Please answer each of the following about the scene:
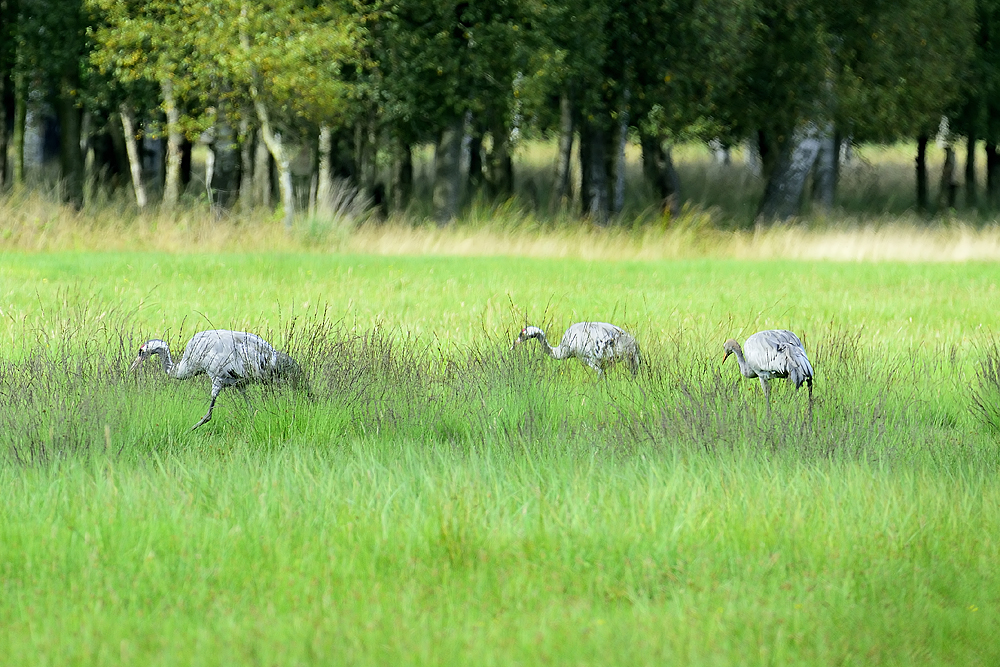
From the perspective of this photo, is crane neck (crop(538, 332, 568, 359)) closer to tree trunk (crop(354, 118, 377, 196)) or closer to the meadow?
the meadow

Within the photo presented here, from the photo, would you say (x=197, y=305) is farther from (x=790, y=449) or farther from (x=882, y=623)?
(x=882, y=623)

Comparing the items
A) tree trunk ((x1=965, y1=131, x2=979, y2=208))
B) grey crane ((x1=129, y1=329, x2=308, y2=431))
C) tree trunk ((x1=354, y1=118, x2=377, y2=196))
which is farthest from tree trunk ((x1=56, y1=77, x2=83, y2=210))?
tree trunk ((x1=965, y1=131, x2=979, y2=208))

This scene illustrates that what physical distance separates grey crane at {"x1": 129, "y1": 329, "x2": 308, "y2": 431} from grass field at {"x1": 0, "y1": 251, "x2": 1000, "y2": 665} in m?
0.15

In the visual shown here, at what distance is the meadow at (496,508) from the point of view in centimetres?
410

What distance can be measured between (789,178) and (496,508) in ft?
83.3

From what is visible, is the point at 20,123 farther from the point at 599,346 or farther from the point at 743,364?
the point at 743,364

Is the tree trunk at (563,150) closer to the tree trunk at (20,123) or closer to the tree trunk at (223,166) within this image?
the tree trunk at (223,166)

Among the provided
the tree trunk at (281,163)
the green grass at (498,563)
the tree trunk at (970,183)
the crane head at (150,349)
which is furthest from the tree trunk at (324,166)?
the tree trunk at (970,183)

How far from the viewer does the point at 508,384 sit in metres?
7.91

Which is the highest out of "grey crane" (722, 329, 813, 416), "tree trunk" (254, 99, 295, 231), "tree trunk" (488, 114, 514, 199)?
"grey crane" (722, 329, 813, 416)

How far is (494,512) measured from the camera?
5223 mm

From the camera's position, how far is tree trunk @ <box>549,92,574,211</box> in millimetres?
28797

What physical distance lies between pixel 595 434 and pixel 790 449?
3.50 ft

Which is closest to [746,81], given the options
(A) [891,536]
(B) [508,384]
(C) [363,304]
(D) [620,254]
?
(D) [620,254]
